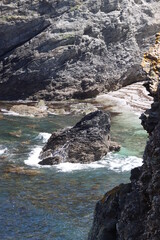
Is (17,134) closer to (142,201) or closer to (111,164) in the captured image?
(111,164)

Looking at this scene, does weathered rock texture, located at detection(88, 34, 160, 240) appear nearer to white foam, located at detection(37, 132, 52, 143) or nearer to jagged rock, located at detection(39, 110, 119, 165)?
jagged rock, located at detection(39, 110, 119, 165)

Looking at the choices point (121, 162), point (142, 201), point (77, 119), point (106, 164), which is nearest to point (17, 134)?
point (77, 119)

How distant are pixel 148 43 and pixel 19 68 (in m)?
23.1

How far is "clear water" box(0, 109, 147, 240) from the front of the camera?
21.4 meters

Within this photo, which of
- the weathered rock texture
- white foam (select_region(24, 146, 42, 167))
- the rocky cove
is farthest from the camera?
white foam (select_region(24, 146, 42, 167))

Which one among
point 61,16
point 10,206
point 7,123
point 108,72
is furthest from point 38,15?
point 10,206

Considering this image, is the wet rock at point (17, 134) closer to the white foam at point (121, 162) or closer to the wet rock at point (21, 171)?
the wet rock at point (21, 171)

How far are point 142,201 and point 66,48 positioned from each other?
5826 centimetres

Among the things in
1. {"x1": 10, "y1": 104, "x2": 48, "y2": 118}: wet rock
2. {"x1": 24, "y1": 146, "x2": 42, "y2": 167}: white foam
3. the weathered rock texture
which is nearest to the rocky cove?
the weathered rock texture

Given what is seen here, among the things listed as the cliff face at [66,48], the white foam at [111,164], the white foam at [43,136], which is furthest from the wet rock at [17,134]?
the cliff face at [66,48]

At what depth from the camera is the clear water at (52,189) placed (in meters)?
21.4

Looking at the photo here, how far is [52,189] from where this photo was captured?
2745 cm

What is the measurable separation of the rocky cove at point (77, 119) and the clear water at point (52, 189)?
6 cm

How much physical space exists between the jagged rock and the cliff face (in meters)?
28.9
